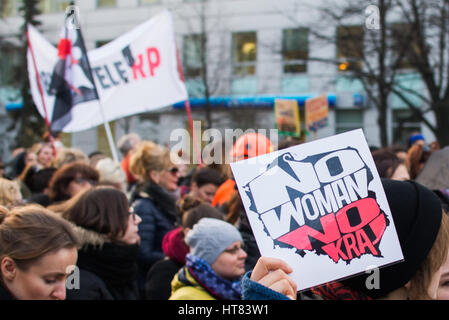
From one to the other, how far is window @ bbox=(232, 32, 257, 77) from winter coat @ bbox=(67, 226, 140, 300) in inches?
709

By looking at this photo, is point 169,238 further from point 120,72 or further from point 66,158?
point 120,72

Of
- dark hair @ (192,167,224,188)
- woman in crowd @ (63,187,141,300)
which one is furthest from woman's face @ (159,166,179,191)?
woman in crowd @ (63,187,141,300)

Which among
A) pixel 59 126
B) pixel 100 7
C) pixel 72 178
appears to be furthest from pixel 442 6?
pixel 100 7

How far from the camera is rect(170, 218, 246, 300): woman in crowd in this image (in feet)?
8.72

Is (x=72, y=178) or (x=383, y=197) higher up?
(x=383, y=197)

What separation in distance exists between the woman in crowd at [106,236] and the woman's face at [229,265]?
0.53m

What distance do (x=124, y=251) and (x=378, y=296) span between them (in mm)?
1779

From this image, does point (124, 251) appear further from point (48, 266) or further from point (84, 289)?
point (48, 266)

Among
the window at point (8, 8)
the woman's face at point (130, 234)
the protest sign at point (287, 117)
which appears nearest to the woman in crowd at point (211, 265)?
the woman's face at point (130, 234)

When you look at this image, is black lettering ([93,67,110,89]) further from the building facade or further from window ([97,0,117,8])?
window ([97,0,117,8])

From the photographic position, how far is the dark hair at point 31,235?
6.81ft

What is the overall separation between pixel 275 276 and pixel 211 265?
5.11 ft

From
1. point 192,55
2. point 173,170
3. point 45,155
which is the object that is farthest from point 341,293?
point 192,55
